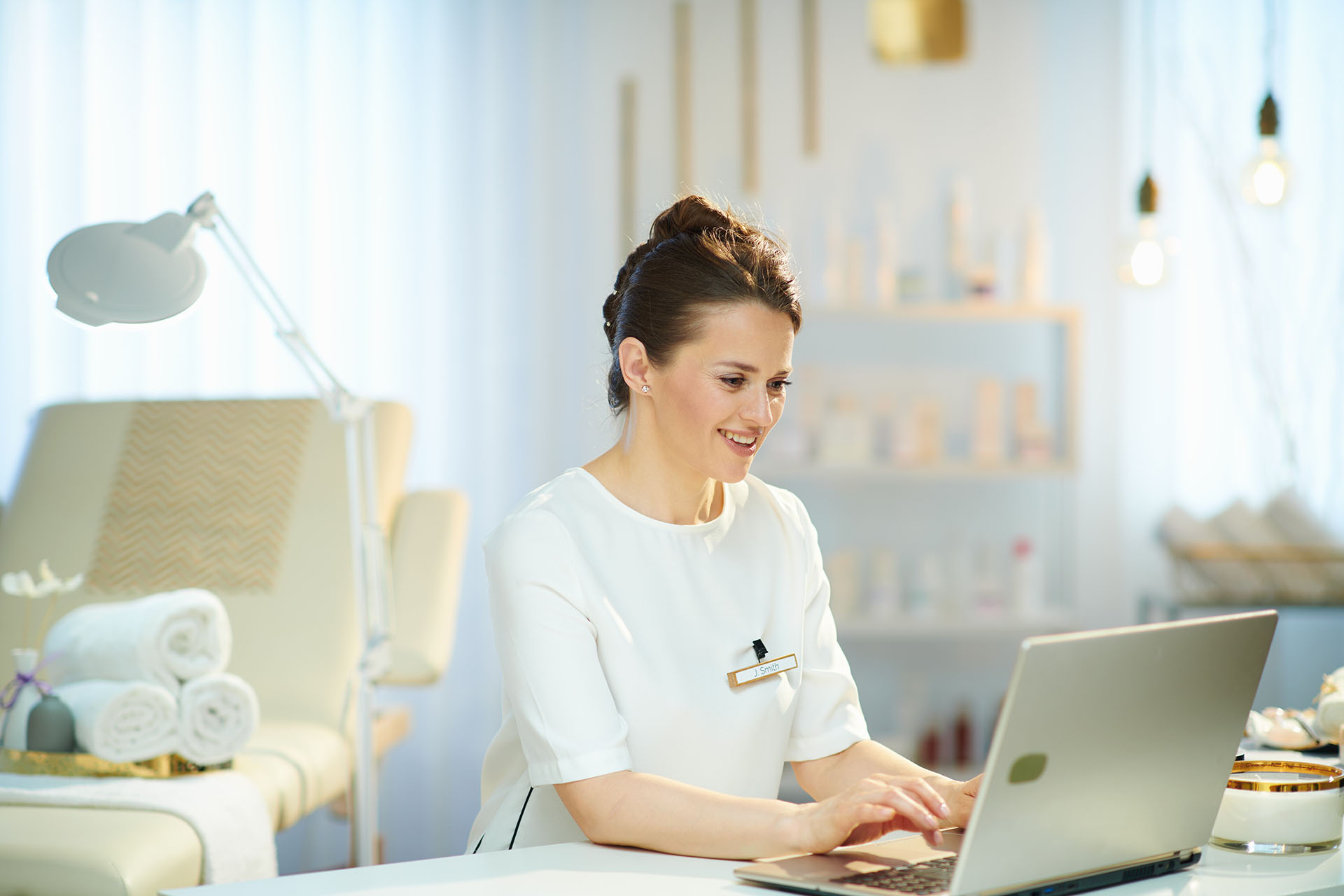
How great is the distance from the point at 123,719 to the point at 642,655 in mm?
916

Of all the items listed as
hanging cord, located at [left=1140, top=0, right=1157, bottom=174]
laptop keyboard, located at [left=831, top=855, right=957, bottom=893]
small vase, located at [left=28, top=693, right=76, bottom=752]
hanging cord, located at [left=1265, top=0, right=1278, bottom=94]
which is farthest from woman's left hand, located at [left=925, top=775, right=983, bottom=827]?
hanging cord, located at [left=1265, top=0, right=1278, bottom=94]

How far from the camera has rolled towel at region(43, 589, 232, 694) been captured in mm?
1845

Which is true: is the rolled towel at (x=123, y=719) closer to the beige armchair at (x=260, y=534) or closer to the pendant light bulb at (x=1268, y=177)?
the beige armchair at (x=260, y=534)

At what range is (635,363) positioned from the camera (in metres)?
1.37

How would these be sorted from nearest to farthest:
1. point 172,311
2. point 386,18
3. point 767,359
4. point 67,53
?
point 767,359, point 172,311, point 67,53, point 386,18

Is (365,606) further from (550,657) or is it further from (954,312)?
(954,312)

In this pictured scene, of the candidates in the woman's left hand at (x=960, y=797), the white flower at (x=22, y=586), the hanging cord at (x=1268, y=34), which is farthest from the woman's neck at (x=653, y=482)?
the hanging cord at (x=1268, y=34)

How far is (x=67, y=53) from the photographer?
317cm

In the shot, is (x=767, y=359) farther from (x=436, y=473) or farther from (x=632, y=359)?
(x=436, y=473)

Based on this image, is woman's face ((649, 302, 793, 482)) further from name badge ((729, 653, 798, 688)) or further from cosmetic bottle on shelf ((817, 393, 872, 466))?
cosmetic bottle on shelf ((817, 393, 872, 466))

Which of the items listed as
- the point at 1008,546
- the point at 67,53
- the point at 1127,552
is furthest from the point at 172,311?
the point at 1127,552

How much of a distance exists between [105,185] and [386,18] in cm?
83

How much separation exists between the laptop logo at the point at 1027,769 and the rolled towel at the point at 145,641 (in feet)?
4.64

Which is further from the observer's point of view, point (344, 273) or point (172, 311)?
point (344, 273)
